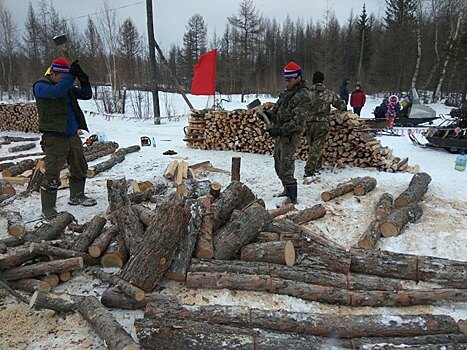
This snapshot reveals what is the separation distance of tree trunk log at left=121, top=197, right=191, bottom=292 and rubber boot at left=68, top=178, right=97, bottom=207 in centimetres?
237

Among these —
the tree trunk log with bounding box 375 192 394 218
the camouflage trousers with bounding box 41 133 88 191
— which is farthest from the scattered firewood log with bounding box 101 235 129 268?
the tree trunk log with bounding box 375 192 394 218

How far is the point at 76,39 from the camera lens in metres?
31.5

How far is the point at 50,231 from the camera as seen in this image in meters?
3.86

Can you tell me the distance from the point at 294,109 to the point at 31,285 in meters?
3.98

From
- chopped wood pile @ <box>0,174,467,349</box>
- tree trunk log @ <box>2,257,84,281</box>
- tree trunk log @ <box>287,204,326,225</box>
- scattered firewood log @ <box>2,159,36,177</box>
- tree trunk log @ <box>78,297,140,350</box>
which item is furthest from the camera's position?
scattered firewood log @ <box>2,159,36,177</box>

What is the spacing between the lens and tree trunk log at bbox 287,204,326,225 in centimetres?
453

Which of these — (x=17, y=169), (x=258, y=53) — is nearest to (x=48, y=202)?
(x=17, y=169)

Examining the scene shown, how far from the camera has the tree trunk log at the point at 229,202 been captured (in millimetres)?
3947

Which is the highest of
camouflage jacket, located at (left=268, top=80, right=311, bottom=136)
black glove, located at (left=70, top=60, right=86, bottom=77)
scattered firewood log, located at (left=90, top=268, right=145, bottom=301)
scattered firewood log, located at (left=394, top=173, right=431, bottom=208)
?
black glove, located at (left=70, top=60, right=86, bottom=77)

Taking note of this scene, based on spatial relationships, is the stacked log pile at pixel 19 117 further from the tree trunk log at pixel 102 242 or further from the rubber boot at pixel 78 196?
the tree trunk log at pixel 102 242

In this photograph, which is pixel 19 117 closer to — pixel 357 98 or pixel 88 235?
pixel 88 235

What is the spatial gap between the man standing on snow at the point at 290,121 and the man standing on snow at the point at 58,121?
2.80 m

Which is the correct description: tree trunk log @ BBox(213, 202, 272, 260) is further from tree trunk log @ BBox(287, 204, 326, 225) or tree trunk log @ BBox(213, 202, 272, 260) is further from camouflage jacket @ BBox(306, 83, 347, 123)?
camouflage jacket @ BBox(306, 83, 347, 123)

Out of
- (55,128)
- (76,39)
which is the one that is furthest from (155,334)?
(76,39)
